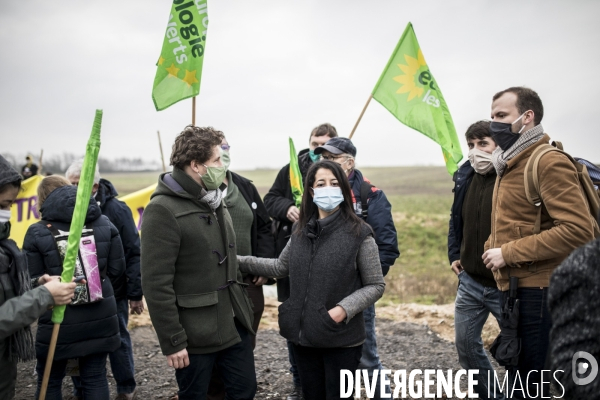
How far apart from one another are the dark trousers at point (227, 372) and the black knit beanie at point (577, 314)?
86.6 inches

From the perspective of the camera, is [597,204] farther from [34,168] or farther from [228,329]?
[34,168]

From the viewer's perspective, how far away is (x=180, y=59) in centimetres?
507

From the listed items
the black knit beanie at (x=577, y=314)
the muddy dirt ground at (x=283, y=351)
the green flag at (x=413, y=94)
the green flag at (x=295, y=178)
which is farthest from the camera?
the green flag at (x=413, y=94)

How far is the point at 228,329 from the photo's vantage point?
3.46m

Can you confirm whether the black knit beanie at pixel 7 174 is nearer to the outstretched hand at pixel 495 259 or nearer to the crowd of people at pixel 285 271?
the crowd of people at pixel 285 271

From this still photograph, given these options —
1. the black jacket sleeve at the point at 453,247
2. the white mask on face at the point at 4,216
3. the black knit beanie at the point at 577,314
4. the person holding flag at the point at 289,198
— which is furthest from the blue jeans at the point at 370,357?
the white mask on face at the point at 4,216

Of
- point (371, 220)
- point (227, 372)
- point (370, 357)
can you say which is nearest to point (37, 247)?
point (227, 372)

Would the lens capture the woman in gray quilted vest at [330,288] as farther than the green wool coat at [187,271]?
Yes

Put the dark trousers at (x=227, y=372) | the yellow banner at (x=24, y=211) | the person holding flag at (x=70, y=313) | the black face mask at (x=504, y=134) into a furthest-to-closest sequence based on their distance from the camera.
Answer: the yellow banner at (x=24, y=211) → the person holding flag at (x=70, y=313) → the black face mask at (x=504, y=134) → the dark trousers at (x=227, y=372)

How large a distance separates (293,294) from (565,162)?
188 centimetres

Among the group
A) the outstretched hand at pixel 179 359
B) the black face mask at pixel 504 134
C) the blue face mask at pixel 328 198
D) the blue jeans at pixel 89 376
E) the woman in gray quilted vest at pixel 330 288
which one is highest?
the black face mask at pixel 504 134

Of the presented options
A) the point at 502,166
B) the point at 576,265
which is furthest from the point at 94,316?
the point at 576,265

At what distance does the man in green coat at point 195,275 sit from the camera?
3207 mm

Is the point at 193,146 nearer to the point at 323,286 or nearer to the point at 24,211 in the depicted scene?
the point at 323,286
